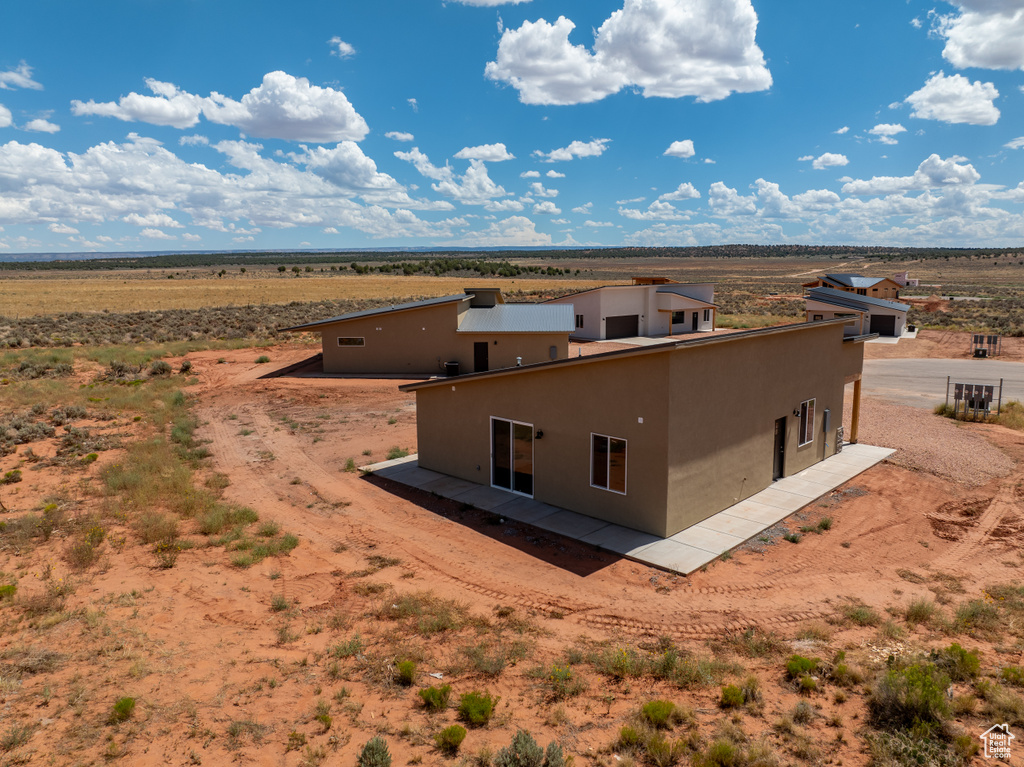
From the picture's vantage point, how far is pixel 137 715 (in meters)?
6.66

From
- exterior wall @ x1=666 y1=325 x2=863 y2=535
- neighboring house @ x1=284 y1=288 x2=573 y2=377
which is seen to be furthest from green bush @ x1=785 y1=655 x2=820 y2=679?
neighboring house @ x1=284 y1=288 x2=573 y2=377

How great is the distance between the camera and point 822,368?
52.5 ft

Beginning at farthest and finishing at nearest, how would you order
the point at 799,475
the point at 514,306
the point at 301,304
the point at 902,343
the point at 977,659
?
the point at 301,304 < the point at 902,343 < the point at 514,306 < the point at 799,475 < the point at 977,659

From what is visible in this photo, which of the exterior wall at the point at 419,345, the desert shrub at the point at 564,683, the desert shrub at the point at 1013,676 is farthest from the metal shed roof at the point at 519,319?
the desert shrub at the point at 1013,676

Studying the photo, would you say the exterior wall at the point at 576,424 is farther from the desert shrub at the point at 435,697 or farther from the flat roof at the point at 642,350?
the desert shrub at the point at 435,697

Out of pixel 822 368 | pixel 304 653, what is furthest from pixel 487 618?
pixel 822 368

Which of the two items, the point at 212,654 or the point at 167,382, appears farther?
the point at 167,382

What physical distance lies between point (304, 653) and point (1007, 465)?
17.7 meters

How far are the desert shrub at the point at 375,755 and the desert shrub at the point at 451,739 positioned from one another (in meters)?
0.54

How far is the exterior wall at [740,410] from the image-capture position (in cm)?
1170

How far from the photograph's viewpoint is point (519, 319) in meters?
30.6

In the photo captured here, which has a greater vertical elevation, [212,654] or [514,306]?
[514,306]

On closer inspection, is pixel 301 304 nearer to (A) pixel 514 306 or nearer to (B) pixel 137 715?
(A) pixel 514 306

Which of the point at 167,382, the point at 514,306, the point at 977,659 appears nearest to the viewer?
the point at 977,659
